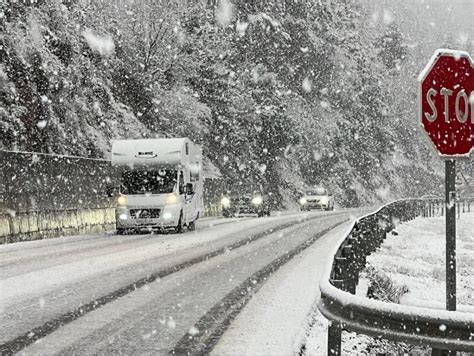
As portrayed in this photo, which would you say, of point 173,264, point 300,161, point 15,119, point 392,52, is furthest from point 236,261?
point 392,52

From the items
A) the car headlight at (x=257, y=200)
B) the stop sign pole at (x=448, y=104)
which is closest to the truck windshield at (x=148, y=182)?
the car headlight at (x=257, y=200)

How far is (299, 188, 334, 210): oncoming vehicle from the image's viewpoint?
167ft

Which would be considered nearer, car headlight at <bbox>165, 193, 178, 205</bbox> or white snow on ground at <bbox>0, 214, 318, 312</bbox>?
white snow on ground at <bbox>0, 214, 318, 312</bbox>

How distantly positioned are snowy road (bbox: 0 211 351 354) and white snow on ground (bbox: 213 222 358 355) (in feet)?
0.62

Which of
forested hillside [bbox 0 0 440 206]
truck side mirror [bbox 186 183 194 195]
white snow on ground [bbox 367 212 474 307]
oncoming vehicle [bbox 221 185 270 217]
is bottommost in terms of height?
white snow on ground [bbox 367 212 474 307]

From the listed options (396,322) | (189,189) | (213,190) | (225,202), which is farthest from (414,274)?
(213,190)

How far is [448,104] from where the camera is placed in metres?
6.72

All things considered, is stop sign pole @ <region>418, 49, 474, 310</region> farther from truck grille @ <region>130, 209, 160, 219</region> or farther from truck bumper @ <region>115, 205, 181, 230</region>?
truck grille @ <region>130, 209, 160, 219</region>

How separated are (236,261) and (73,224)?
9781mm

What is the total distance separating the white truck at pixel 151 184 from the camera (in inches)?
925

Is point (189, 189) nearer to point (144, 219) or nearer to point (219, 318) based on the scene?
point (144, 219)

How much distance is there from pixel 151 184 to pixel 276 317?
617 inches

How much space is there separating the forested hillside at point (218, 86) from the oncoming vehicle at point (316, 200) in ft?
17.0

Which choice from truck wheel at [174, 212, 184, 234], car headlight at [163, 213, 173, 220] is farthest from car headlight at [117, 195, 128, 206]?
truck wheel at [174, 212, 184, 234]
